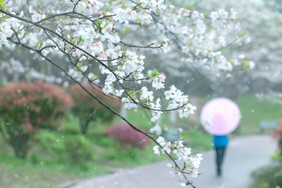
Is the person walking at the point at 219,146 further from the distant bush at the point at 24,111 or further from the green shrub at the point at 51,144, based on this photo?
the distant bush at the point at 24,111

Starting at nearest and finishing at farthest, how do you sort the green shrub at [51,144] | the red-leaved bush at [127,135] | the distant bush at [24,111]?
1. the distant bush at [24,111]
2. the green shrub at [51,144]
3. the red-leaved bush at [127,135]

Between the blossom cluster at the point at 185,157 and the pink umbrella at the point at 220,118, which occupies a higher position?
the pink umbrella at the point at 220,118

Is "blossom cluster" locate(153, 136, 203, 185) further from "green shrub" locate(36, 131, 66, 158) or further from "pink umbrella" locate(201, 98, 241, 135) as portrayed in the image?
"green shrub" locate(36, 131, 66, 158)

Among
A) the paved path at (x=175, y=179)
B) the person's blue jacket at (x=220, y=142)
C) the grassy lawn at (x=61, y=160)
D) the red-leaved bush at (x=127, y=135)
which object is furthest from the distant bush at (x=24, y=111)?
the person's blue jacket at (x=220, y=142)

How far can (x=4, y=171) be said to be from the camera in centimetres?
780

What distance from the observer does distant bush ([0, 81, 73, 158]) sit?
30.3 feet

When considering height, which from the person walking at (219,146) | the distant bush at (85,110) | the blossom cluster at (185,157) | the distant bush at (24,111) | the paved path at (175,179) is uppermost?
the distant bush at (85,110)

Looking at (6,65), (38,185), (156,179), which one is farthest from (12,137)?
(6,65)

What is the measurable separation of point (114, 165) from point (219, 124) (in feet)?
10.2

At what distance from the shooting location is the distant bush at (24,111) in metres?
9.23

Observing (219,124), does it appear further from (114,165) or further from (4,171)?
(4,171)

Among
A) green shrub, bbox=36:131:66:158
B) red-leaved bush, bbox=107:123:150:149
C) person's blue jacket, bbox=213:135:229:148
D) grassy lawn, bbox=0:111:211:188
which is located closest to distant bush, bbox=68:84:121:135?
grassy lawn, bbox=0:111:211:188

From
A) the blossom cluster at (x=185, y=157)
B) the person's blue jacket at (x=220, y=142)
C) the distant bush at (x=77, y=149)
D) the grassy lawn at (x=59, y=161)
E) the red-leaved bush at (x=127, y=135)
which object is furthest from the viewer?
the red-leaved bush at (x=127, y=135)

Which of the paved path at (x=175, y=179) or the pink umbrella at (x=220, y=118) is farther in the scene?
the pink umbrella at (x=220, y=118)
